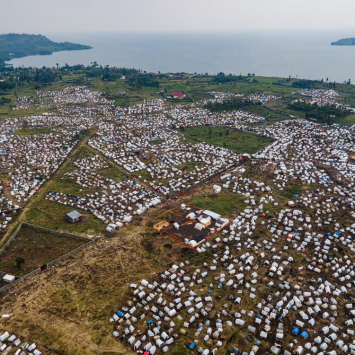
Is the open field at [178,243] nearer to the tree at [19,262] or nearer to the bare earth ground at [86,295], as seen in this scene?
the bare earth ground at [86,295]

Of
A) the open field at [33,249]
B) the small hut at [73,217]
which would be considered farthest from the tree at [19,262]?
the small hut at [73,217]

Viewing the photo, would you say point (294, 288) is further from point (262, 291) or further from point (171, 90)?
point (171, 90)

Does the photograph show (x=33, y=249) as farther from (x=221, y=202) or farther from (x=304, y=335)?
(x=304, y=335)

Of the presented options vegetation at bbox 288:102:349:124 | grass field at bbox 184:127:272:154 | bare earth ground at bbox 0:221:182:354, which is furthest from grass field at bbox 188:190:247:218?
vegetation at bbox 288:102:349:124

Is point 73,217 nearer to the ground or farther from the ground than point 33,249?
farther from the ground

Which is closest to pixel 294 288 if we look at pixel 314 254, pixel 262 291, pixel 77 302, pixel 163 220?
pixel 262 291

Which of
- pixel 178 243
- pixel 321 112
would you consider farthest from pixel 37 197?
pixel 321 112

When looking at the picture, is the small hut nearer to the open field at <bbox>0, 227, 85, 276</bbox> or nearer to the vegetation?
the open field at <bbox>0, 227, 85, 276</bbox>
